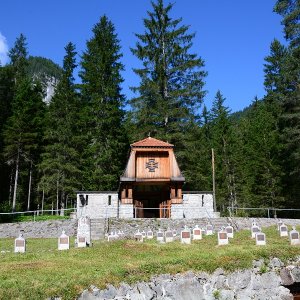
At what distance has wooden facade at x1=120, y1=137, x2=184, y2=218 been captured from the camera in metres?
28.2

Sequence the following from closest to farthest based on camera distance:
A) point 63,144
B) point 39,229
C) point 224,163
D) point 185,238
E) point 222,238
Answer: point 222,238, point 185,238, point 39,229, point 63,144, point 224,163

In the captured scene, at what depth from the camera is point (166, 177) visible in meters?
28.8

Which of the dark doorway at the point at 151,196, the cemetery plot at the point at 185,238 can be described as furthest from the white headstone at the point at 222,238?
the dark doorway at the point at 151,196

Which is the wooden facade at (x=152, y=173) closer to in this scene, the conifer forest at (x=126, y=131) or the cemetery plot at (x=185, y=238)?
the conifer forest at (x=126, y=131)

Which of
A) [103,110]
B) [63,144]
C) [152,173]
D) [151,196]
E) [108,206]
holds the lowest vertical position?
[108,206]

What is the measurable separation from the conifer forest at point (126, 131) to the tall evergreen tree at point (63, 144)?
99mm

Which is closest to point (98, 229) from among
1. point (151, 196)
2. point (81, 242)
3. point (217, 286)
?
point (81, 242)

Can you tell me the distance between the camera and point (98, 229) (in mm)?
22734

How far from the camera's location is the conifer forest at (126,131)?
33781 mm

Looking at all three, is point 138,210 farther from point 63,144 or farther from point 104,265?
point 104,265

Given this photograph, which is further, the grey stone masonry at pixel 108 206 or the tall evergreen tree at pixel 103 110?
the tall evergreen tree at pixel 103 110

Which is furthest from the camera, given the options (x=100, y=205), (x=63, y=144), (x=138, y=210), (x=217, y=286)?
(x=63, y=144)

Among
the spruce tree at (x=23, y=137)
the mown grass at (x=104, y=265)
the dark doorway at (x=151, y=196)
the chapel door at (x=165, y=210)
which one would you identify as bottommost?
the mown grass at (x=104, y=265)

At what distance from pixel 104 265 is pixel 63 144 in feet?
83.8
